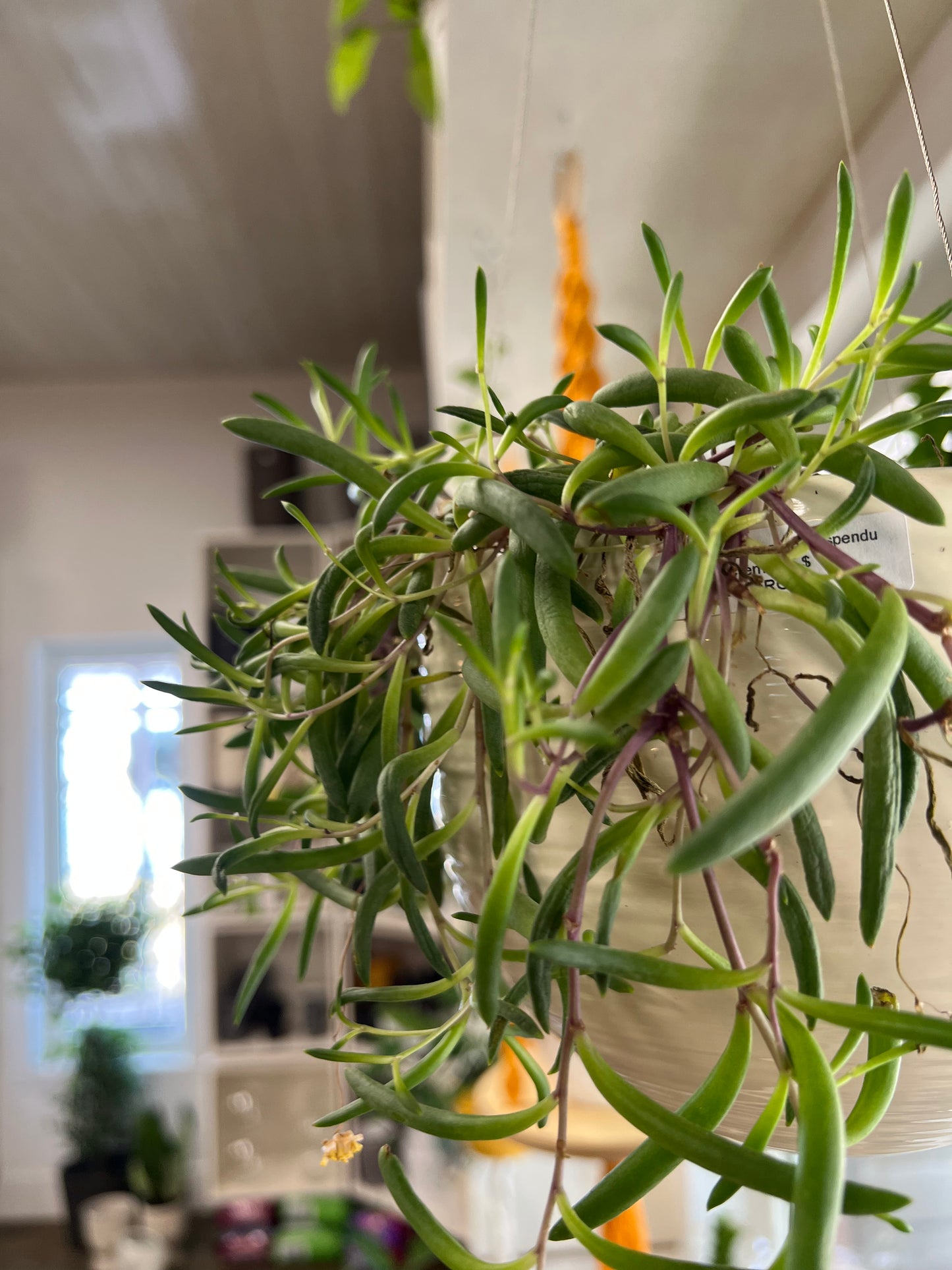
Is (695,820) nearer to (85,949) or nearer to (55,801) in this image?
(85,949)

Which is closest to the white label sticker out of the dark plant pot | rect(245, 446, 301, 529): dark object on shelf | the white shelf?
the white shelf

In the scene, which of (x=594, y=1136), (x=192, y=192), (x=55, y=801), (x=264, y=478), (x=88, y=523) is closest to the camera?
(x=594, y=1136)

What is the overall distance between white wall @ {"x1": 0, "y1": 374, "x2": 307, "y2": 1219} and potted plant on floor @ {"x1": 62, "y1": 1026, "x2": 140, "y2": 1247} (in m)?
0.34

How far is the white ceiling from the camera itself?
609mm

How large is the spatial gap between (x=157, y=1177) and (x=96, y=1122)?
289 mm

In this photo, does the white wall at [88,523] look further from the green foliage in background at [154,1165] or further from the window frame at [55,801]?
the green foliage in background at [154,1165]

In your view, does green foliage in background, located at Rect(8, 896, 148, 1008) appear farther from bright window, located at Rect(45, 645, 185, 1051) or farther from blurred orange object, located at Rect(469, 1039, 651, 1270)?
blurred orange object, located at Rect(469, 1039, 651, 1270)

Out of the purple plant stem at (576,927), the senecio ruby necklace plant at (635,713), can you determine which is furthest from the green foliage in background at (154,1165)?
the purple plant stem at (576,927)

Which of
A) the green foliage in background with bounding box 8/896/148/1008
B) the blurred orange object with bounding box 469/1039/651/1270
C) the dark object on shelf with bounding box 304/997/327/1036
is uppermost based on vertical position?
the blurred orange object with bounding box 469/1039/651/1270

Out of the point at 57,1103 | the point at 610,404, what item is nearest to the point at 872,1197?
the point at 610,404

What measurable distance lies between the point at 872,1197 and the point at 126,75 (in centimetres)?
290

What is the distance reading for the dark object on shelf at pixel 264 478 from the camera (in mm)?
3707

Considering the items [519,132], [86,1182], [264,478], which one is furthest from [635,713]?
[86,1182]

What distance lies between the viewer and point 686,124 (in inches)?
31.0
